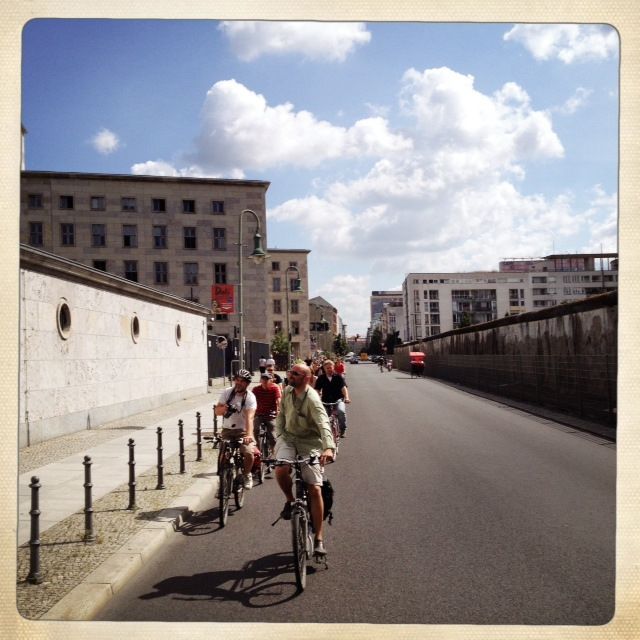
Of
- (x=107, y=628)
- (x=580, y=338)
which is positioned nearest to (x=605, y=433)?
(x=580, y=338)

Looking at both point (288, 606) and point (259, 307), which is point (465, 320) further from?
point (288, 606)

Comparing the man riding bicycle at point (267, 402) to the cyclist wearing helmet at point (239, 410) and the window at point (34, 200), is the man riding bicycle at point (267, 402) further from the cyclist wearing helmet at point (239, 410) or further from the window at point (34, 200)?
the window at point (34, 200)

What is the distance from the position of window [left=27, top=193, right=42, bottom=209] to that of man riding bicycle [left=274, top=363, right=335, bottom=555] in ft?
8.54

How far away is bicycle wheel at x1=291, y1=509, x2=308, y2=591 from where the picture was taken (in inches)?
188

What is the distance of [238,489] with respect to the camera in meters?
7.62

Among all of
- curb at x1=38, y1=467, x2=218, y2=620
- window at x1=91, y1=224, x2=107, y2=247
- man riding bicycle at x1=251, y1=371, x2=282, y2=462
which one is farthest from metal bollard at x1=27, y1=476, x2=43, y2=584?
window at x1=91, y1=224, x2=107, y2=247

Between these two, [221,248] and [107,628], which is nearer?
[107,628]

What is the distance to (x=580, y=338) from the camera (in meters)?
15.6

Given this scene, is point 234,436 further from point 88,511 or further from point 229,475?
point 88,511

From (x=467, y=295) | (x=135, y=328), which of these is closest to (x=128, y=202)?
(x=135, y=328)

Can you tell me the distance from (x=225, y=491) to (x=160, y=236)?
32.7m

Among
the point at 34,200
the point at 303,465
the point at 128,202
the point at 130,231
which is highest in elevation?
the point at 130,231

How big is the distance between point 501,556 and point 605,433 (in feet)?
27.4

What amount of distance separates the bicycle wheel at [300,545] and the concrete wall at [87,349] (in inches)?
346
